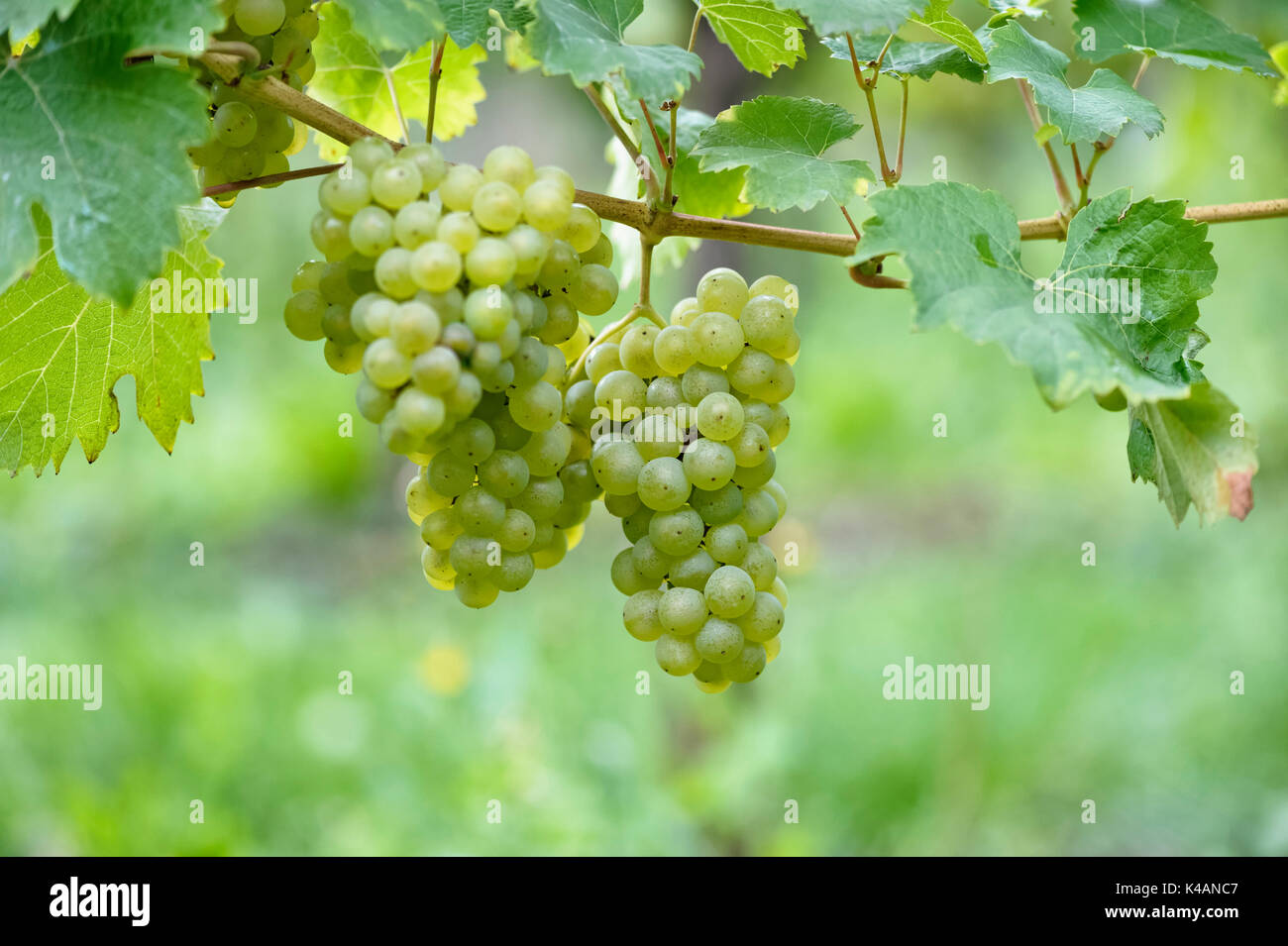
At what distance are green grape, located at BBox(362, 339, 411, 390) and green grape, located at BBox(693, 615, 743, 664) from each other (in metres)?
0.27

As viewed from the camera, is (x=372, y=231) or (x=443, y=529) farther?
(x=443, y=529)

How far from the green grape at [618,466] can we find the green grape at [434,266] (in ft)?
0.57

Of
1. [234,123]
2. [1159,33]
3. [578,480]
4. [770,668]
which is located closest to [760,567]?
[578,480]

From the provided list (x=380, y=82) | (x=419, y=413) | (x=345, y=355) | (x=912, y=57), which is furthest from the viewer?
Answer: (x=380, y=82)

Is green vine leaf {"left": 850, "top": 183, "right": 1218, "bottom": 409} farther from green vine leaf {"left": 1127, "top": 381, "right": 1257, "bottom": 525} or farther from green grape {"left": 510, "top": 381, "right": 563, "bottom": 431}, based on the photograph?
green grape {"left": 510, "top": 381, "right": 563, "bottom": 431}

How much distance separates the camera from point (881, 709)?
9.14 ft

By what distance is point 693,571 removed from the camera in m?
0.70

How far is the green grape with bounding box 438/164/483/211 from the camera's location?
1.97ft

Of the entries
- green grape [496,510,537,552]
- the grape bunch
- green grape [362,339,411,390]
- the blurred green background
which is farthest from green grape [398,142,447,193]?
the blurred green background

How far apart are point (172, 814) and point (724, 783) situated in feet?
3.62

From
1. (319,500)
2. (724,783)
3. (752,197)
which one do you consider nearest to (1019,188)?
(319,500)

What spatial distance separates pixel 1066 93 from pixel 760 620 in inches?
17.3

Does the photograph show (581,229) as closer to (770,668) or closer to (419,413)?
(419,413)
